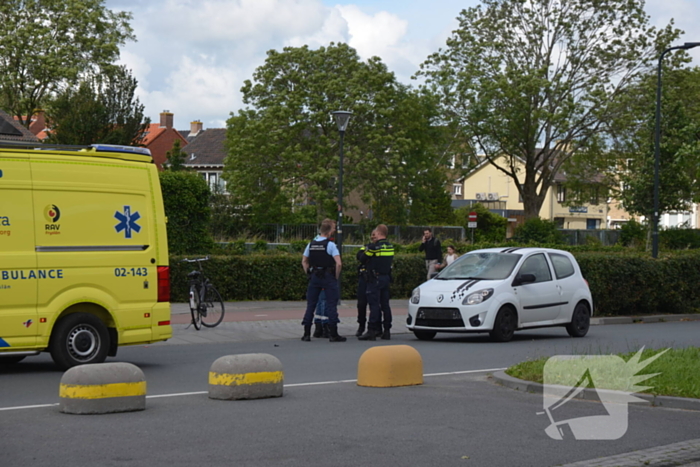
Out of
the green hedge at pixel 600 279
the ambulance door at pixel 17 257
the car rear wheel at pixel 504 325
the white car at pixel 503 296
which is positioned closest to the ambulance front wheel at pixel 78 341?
the ambulance door at pixel 17 257

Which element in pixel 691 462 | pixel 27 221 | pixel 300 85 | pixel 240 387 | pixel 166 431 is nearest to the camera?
pixel 691 462

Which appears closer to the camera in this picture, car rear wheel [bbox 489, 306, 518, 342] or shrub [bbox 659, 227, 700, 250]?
car rear wheel [bbox 489, 306, 518, 342]

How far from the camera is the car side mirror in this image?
16.3m

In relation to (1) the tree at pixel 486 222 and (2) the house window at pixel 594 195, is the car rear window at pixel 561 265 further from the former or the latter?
(1) the tree at pixel 486 222

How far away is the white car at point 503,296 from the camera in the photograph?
1582cm

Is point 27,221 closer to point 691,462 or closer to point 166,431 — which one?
point 166,431

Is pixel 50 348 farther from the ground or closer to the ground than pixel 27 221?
closer to the ground

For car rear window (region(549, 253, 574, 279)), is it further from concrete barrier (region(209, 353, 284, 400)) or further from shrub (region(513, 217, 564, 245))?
shrub (region(513, 217, 564, 245))

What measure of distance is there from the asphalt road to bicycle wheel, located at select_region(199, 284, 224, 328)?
5822 mm

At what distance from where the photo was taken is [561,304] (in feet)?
56.2

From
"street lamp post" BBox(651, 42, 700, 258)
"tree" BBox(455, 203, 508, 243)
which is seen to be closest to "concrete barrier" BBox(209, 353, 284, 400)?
"street lamp post" BBox(651, 42, 700, 258)

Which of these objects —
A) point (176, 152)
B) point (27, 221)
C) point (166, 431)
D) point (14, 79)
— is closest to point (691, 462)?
point (166, 431)

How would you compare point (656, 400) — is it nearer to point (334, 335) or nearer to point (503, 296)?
point (503, 296)

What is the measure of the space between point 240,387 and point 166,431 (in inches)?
63.1
